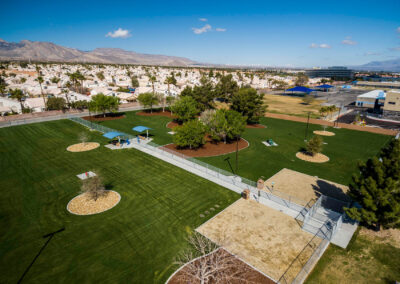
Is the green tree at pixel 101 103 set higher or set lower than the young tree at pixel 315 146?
higher

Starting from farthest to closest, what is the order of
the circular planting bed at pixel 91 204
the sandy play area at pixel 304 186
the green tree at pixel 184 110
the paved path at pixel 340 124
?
the green tree at pixel 184 110, the paved path at pixel 340 124, the sandy play area at pixel 304 186, the circular planting bed at pixel 91 204

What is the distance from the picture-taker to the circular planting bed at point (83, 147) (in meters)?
39.8

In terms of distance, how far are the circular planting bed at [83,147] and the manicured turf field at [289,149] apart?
1116 centimetres

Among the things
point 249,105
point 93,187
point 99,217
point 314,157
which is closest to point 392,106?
point 249,105

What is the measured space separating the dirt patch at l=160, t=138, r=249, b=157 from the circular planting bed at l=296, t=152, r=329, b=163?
32.4 ft

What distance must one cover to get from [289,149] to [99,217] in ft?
113

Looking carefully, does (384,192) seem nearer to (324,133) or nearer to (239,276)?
(239,276)

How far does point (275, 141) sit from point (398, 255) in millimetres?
30233

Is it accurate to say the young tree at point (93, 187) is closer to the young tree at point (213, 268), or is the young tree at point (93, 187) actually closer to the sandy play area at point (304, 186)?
the young tree at point (213, 268)

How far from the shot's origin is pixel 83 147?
40.7 meters

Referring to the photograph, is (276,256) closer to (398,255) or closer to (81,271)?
(398,255)

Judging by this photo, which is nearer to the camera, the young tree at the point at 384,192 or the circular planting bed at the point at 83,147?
the young tree at the point at 384,192

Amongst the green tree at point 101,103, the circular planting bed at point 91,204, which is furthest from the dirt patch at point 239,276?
the green tree at point 101,103

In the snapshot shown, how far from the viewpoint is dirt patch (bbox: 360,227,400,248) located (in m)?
19.6
